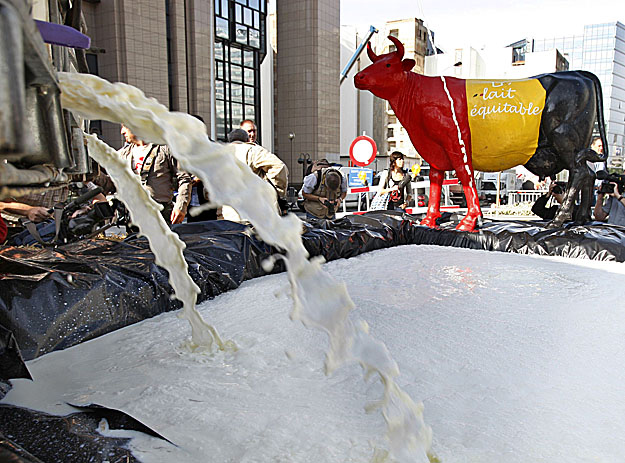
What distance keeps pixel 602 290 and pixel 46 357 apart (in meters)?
2.54

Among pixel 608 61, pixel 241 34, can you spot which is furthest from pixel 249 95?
pixel 608 61

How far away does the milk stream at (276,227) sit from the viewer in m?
0.96

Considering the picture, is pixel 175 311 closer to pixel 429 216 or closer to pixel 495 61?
pixel 429 216

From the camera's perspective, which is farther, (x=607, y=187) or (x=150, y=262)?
(x=607, y=187)

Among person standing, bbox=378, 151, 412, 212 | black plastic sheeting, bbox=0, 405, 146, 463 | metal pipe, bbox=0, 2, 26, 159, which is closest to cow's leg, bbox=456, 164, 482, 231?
person standing, bbox=378, 151, 412, 212

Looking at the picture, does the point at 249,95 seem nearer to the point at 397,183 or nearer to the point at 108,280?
the point at 397,183

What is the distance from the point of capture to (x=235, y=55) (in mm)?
11953

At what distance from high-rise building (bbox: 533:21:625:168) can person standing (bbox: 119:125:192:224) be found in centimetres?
5666

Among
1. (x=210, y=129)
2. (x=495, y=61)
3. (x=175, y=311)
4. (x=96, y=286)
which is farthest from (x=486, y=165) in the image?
(x=495, y=61)

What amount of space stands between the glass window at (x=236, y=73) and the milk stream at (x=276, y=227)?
38.3 ft

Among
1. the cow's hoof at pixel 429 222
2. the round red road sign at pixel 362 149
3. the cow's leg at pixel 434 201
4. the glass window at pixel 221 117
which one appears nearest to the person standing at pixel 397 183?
the cow's leg at pixel 434 201

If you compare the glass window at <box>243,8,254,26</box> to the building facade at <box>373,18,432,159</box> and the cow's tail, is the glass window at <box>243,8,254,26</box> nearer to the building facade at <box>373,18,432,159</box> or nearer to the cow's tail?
the building facade at <box>373,18,432,159</box>

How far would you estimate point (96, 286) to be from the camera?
1.77m

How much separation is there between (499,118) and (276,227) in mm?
3346
